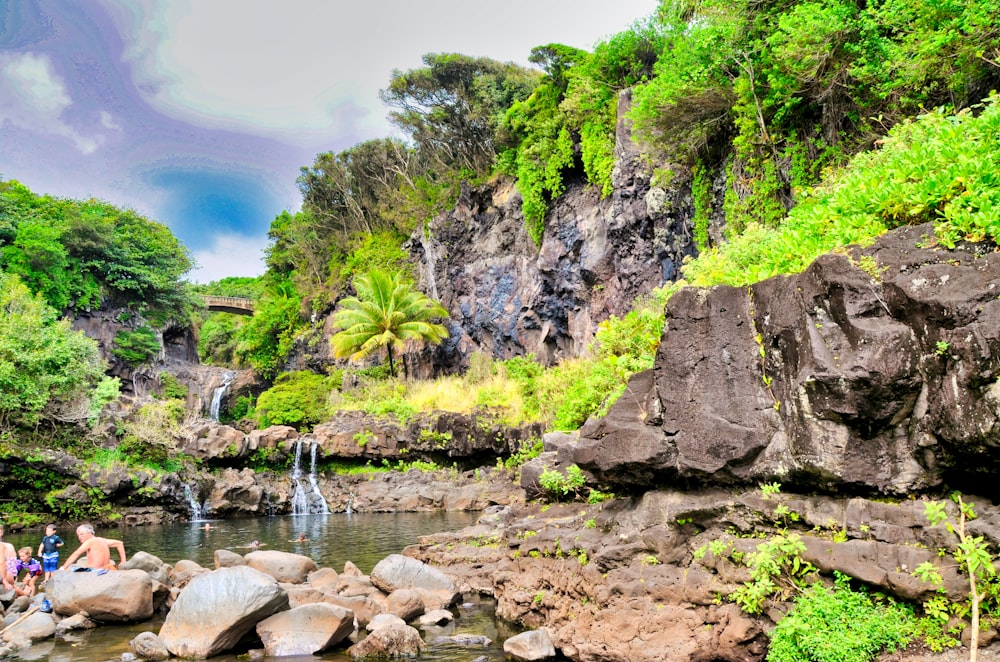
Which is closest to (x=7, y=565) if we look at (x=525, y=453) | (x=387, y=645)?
(x=387, y=645)

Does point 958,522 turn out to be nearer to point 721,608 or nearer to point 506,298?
point 721,608

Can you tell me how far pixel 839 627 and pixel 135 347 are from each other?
40.9 meters

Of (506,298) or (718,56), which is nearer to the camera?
(718,56)

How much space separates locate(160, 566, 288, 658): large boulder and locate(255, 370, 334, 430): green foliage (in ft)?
77.4

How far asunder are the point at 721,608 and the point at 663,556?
3.01 ft

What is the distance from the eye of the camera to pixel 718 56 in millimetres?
13195

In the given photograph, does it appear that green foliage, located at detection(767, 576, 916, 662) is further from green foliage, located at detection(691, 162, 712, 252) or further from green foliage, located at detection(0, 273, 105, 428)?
green foliage, located at detection(0, 273, 105, 428)

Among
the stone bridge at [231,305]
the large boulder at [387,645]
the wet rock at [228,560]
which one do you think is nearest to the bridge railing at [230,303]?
the stone bridge at [231,305]

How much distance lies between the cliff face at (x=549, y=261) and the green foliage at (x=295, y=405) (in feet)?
18.1

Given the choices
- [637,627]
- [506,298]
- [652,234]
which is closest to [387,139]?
[506,298]

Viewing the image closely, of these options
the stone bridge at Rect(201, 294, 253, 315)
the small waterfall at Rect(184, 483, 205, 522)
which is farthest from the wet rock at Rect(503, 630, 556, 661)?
the stone bridge at Rect(201, 294, 253, 315)

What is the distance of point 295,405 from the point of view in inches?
1259

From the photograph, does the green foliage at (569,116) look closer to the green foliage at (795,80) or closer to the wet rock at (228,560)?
the green foliage at (795,80)

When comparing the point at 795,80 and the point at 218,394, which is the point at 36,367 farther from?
the point at 795,80
